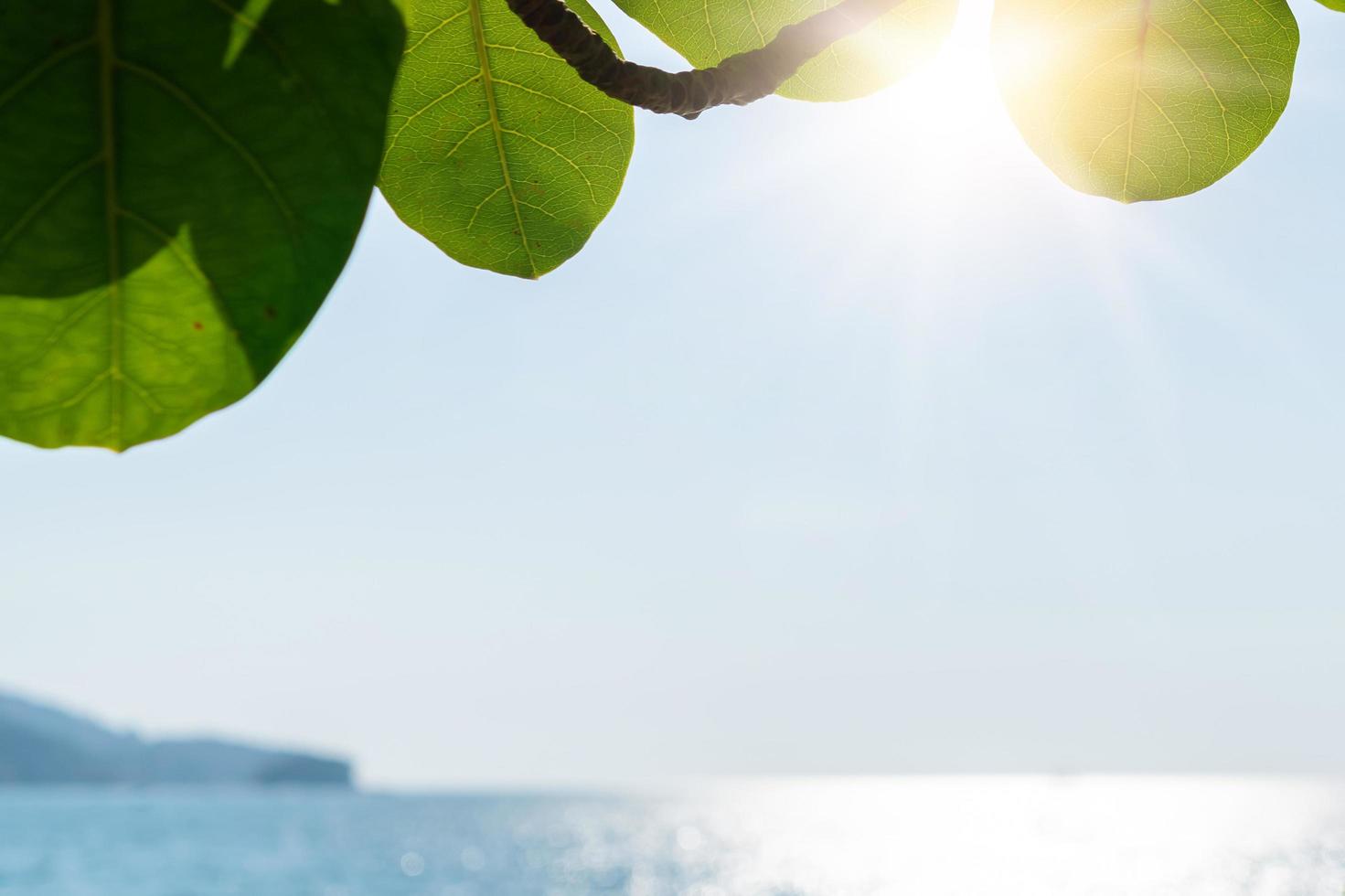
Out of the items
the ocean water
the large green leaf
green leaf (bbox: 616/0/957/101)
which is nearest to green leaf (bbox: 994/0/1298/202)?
green leaf (bbox: 616/0/957/101)

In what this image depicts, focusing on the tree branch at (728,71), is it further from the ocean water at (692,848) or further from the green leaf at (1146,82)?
the ocean water at (692,848)

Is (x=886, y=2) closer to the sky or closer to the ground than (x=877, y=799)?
closer to the ground

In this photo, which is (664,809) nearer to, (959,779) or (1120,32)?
(959,779)

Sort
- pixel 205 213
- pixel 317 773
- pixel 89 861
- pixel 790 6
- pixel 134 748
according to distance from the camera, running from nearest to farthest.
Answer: pixel 205 213 → pixel 790 6 → pixel 89 861 → pixel 317 773 → pixel 134 748

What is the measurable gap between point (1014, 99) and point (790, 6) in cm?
21

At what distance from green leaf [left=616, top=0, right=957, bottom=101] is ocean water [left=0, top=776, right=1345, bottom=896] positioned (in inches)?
2274

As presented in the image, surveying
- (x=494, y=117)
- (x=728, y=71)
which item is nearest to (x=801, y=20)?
(x=728, y=71)

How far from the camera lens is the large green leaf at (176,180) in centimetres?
50

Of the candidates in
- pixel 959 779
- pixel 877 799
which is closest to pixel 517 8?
→ pixel 877 799

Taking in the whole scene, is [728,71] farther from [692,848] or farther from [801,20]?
[692,848]

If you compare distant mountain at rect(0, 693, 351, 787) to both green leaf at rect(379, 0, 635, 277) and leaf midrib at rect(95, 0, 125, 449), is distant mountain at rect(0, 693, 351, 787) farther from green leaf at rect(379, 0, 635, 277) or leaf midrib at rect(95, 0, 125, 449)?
leaf midrib at rect(95, 0, 125, 449)

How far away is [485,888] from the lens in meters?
61.8

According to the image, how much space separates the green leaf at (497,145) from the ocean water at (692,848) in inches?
2271

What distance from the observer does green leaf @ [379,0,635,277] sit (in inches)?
34.2
